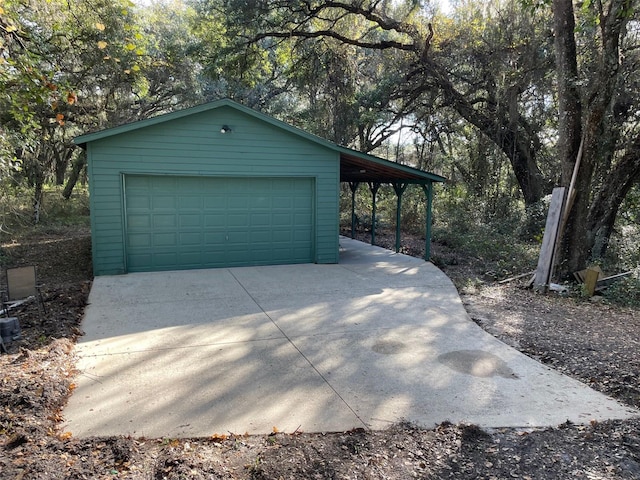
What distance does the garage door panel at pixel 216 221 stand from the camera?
8.40m

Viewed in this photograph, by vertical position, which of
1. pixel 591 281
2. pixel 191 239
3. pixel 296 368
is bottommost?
pixel 296 368

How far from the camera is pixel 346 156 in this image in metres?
9.71

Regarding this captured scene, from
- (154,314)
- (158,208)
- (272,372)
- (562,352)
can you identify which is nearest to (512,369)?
(562,352)

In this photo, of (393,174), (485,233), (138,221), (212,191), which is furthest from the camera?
(485,233)

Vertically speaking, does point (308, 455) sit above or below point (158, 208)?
below

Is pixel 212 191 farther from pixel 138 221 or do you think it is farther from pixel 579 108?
pixel 579 108

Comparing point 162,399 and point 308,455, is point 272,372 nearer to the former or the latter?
point 162,399

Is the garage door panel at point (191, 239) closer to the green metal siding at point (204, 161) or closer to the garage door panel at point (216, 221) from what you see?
the garage door panel at point (216, 221)

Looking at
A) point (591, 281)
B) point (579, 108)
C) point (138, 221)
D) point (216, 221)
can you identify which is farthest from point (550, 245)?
point (138, 221)

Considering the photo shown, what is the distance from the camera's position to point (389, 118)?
18.2m

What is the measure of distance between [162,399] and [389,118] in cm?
1671

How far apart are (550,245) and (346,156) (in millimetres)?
4607

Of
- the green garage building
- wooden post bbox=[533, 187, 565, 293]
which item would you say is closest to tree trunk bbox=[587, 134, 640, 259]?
wooden post bbox=[533, 187, 565, 293]

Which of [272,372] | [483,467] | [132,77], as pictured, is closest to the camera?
[483,467]
